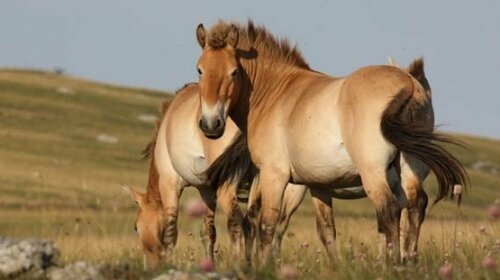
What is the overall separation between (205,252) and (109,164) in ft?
166

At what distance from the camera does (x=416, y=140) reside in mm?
12430

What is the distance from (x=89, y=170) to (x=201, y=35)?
48.5 meters

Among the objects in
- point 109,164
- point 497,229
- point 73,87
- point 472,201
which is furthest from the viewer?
point 73,87

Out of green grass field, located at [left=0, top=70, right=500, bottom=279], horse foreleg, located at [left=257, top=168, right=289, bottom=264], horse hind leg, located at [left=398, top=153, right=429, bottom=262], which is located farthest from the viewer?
green grass field, located at [left=0, top=70, right=500, bottom=279]

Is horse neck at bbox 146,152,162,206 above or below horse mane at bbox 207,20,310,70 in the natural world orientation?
below

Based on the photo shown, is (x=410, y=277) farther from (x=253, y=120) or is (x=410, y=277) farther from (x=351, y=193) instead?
(x=351, y=193)

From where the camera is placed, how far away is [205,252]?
1683cm

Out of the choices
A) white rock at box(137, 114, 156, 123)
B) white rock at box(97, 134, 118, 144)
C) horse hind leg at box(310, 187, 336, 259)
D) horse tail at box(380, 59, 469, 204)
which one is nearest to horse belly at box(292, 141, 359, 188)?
horse tail at box(380, 59, 469, 204)

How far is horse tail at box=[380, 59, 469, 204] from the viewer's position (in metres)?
12.3

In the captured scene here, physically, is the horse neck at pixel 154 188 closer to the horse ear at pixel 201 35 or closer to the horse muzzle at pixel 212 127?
the horse ear at pixel 201 35

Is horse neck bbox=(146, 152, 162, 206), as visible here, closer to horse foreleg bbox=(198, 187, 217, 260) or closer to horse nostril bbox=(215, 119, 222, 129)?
horse foreleg bbox=(198, 187, 217, 260)

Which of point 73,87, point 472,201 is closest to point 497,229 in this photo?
point 472,201

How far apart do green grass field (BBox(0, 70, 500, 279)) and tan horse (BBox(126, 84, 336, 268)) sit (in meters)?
0.51

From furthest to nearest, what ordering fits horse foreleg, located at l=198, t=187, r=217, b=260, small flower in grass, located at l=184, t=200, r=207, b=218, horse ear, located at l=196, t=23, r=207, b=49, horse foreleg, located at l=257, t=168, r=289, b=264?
horse foreleg, located at l=198, t=187, r=217, b=260 → horse ear, located at l=196, t=23, r=207, b=49 → horse foreleg, located at l=257, t=168, r=289, b=264 → small flower in grass, located at l=184, t=200, r=207, b=218
